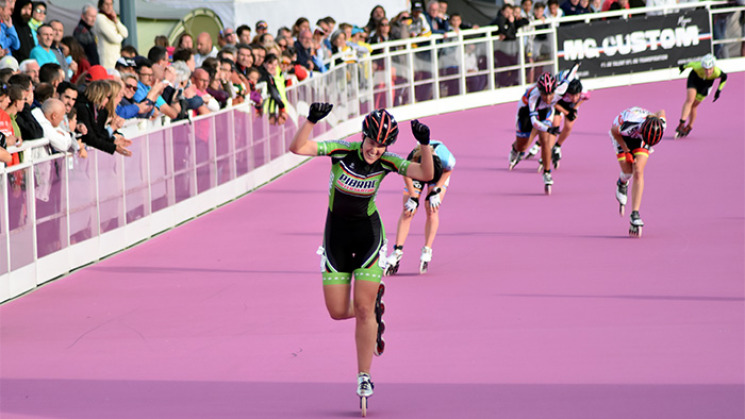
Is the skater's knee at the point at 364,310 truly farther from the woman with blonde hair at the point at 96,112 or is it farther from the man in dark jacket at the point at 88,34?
the man in dark jacket at the point at 88,34

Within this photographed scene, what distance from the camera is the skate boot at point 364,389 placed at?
726cm

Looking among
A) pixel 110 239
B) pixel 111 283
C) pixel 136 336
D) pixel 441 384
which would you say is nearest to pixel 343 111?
pixel 110 239

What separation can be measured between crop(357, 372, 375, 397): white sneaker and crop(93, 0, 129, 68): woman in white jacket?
9.94 meters

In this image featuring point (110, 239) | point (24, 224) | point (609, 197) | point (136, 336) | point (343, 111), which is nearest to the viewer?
point (136, 336)

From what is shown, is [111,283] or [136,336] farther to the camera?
[111,283]

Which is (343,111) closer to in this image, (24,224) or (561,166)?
(561,166)

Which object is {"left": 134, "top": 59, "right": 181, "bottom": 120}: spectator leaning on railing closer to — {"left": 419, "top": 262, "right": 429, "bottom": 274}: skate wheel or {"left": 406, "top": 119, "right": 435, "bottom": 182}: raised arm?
{"left": 419, "top": 262, "right": 429, "bottom": 274}: skate wheel

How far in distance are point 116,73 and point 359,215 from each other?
262 inches

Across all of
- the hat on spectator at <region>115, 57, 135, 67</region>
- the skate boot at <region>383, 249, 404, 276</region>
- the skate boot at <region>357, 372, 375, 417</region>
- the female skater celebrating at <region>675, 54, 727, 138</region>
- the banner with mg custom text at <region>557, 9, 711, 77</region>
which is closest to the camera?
the skate boot at <region>357, 372, 375, 417</region>

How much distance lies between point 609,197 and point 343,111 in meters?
7.40

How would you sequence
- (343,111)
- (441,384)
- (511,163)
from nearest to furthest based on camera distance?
(441,384) → (511,163) → (343,111)

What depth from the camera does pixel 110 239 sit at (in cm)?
1295

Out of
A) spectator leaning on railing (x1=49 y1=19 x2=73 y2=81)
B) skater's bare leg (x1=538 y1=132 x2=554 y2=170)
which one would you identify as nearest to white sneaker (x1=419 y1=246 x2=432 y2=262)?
skater's bare leg (x1=538 y1=132 x2=554 y2=170)

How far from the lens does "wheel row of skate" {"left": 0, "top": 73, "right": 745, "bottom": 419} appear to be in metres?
7.67
